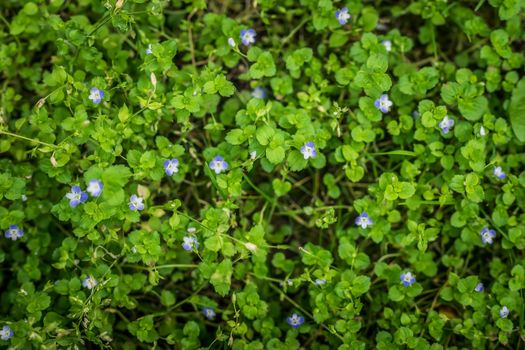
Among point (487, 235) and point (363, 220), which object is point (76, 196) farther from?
point (487, 235)

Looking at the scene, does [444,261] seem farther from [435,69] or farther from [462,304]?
[435,69]

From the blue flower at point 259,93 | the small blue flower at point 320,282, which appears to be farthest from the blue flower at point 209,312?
the blue flower at point 259,93

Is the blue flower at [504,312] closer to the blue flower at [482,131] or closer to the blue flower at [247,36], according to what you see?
the blue flower at [482,131]

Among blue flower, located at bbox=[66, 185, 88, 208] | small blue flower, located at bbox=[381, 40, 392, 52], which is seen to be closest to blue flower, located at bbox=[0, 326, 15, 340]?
blue flower, located at bbox=[66, 185, 88, 208]

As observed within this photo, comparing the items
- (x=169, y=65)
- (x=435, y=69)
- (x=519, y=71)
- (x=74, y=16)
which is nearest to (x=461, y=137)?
(x=435, y=69)

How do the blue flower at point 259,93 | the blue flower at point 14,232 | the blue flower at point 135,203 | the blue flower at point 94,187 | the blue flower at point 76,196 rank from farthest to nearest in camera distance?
the blue flower at point 259,93 → the blue flower at point 14,232 → the blue flower at point 135,203 → the blue flower at point 76,196 → the blue flower at point 94,187

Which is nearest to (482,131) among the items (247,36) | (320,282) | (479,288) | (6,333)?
(479,288)
